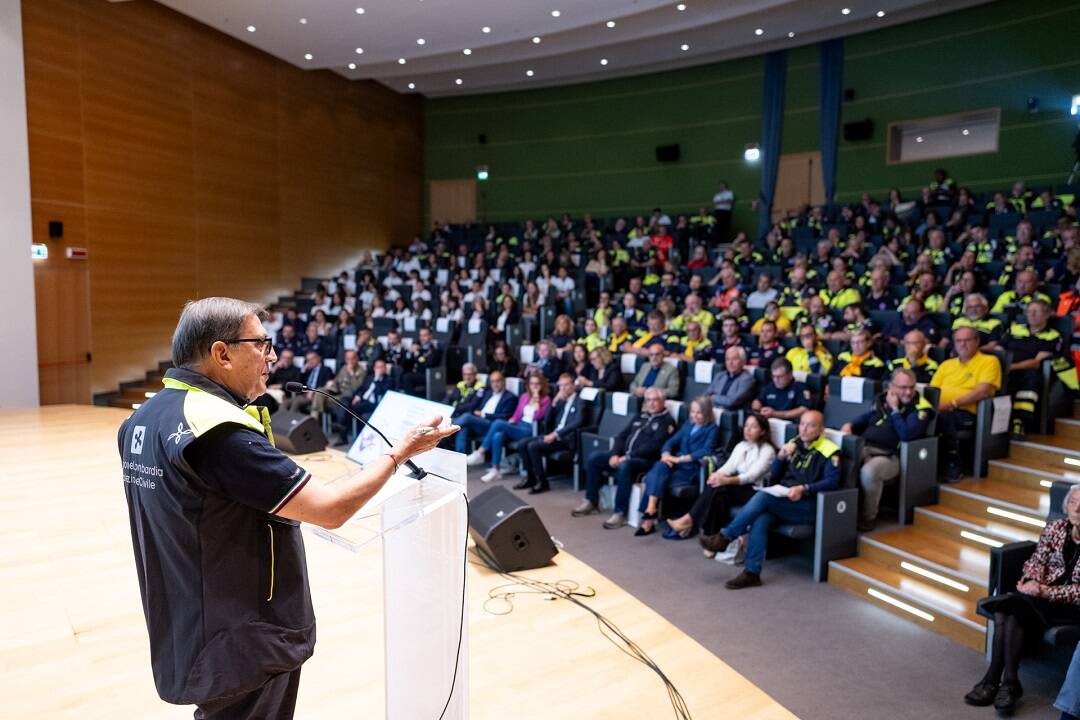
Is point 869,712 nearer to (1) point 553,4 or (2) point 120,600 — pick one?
(2) point 120,600

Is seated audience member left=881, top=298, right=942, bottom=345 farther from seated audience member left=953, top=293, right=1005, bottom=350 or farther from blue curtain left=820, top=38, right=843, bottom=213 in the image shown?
blue curtain left=820, top=38, right=843, bottom=213

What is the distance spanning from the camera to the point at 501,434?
6902 mm

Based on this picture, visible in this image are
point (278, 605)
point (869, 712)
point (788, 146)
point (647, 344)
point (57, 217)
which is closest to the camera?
point (278, 605)

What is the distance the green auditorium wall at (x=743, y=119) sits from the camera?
9867mm

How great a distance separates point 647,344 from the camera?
25.2 ft

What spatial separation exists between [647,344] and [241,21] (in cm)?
716

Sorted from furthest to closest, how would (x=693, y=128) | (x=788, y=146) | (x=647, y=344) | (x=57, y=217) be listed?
(x=693, y=128), (x=788, y=146), (x=57, y=217), (x=647, y=344)

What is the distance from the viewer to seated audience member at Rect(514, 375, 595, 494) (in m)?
6.29

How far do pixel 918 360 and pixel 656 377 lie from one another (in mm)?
2013

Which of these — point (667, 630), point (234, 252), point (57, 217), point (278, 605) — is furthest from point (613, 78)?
point (278, 605)

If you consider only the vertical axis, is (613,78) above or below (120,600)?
above

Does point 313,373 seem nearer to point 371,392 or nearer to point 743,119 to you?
point 371,392

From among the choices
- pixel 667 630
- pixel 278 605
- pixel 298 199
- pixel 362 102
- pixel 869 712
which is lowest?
pixel 869 712

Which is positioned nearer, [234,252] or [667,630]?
[667,630]
